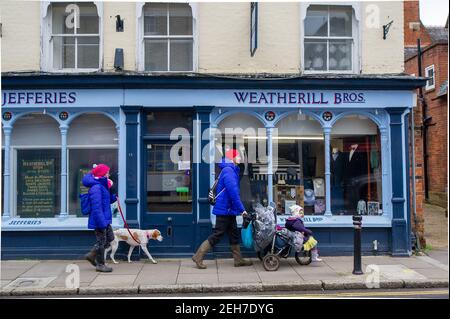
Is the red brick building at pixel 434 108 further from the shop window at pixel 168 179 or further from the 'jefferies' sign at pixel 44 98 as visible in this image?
the 'jefferies' sign at pixel 44 98

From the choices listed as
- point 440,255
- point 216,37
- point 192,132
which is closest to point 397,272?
point 440,255

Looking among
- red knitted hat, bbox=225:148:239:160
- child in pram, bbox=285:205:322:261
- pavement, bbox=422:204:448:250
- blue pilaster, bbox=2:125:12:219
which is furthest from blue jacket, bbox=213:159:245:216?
pavement, bbox=422:204:448:250

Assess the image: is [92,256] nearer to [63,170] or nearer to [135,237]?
[135,237]

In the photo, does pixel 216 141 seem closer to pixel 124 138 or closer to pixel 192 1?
pixel 124 138

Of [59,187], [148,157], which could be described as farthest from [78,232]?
[148,157]

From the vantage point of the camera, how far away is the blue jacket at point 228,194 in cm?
861

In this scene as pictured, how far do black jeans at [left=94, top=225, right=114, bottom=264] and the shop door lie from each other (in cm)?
124

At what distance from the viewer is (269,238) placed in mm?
8586

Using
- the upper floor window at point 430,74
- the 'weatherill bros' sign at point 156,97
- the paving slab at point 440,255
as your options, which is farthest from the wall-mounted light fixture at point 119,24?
the upper floor window at point 430,74

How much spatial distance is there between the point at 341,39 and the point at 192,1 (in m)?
3.44

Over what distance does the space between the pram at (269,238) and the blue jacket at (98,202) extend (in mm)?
2580

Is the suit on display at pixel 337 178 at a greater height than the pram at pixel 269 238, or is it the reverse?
the suit on display at pixel 337 178

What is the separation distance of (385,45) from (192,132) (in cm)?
467

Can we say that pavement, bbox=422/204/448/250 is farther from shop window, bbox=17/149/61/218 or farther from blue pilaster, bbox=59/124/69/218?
shop window, bbox=17/149/61/218
